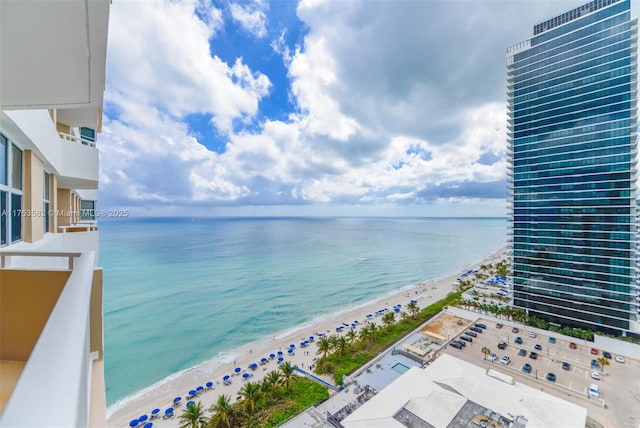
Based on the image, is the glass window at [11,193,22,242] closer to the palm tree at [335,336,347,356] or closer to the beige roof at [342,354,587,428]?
the beige roof at [342,354,587,428]

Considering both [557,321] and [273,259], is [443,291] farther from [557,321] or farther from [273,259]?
[273,259]

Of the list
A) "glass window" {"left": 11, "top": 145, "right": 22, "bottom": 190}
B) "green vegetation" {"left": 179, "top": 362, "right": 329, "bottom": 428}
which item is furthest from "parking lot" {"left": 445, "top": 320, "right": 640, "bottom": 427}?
"glass window" {"left": 11, "top": 145, "right": 22, "bottom": 190}

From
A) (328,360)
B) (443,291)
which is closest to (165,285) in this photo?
(328,360)

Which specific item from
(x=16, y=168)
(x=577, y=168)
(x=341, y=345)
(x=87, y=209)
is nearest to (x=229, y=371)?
(x=341, y=345)

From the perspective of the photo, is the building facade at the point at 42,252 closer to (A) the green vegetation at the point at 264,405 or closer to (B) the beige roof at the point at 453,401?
(A) the green vegetation at the point at 264,405

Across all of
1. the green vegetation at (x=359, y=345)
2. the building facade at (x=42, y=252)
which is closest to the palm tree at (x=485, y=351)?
the green vegetation at (x=359, y=345)

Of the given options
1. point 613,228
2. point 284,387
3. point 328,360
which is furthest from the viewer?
point 613,228
